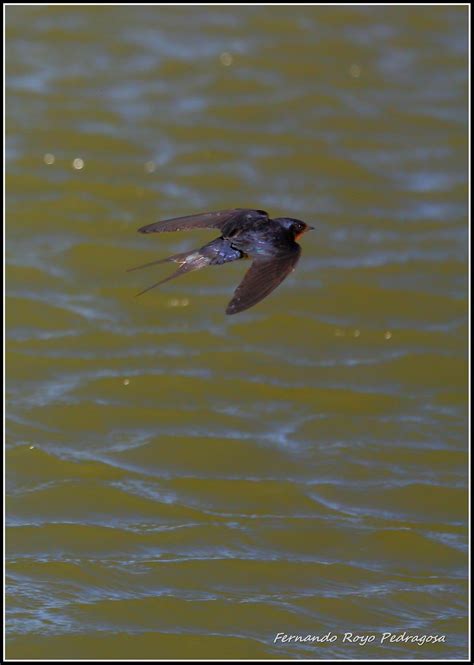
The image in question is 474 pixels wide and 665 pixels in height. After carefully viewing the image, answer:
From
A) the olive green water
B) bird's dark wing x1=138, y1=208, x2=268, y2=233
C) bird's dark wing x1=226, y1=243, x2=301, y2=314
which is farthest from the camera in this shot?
the olive green water

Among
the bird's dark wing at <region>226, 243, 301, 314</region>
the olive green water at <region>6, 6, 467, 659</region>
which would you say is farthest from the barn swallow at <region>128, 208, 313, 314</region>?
the olive green water at <region>6, 6, 467, 659</region>

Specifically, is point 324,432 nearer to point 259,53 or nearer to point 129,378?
point 129,378

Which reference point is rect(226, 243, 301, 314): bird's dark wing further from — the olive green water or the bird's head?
the olive green water

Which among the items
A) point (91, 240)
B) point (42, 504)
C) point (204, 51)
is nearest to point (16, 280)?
point (91, 240)

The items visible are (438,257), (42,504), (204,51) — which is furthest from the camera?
(204,51)

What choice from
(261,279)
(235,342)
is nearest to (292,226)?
(261,279)

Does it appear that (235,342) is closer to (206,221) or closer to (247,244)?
(206,221)

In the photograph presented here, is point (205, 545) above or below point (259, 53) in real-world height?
below
